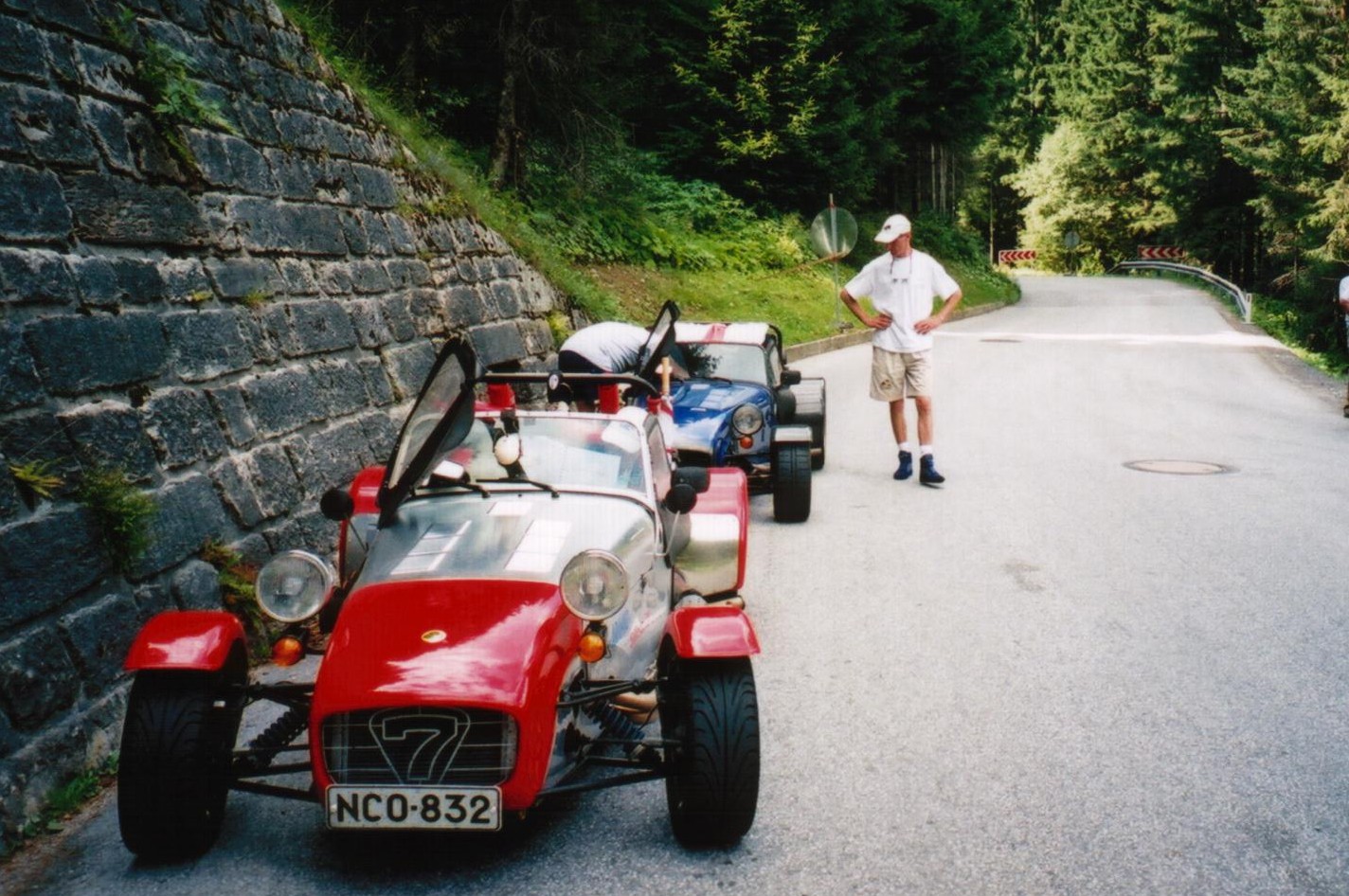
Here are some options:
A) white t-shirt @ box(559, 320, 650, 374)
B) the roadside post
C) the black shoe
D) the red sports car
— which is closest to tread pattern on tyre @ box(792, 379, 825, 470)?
the black shoe

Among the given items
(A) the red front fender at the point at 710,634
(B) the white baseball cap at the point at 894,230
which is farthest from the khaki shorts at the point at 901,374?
(A) the red front fender at the point at 710,634

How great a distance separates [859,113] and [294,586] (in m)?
28.9

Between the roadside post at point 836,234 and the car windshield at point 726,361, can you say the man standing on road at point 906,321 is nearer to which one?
the car windshield at point 726,361

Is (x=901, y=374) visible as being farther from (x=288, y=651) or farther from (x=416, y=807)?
(x=416, y=807)

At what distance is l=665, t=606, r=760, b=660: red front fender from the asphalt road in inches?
24.7

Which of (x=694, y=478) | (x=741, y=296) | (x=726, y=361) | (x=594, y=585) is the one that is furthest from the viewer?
(x=741, y=296)

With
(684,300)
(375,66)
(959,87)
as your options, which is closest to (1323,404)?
(684,300)

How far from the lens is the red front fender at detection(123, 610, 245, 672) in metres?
3.85

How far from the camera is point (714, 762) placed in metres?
3.80

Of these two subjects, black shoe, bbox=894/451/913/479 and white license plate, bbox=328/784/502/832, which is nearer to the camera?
white license plate, bbox=328/784/502/832

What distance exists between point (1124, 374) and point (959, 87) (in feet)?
80.8

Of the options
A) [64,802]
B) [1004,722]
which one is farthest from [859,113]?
[64,802]

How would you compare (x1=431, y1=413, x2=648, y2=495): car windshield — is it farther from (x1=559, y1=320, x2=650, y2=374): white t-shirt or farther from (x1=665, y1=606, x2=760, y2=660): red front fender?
(x1=559, y1=320, x2=650, y2=374): white t-shirt

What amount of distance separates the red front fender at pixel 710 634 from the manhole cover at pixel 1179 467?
7.38 meters
